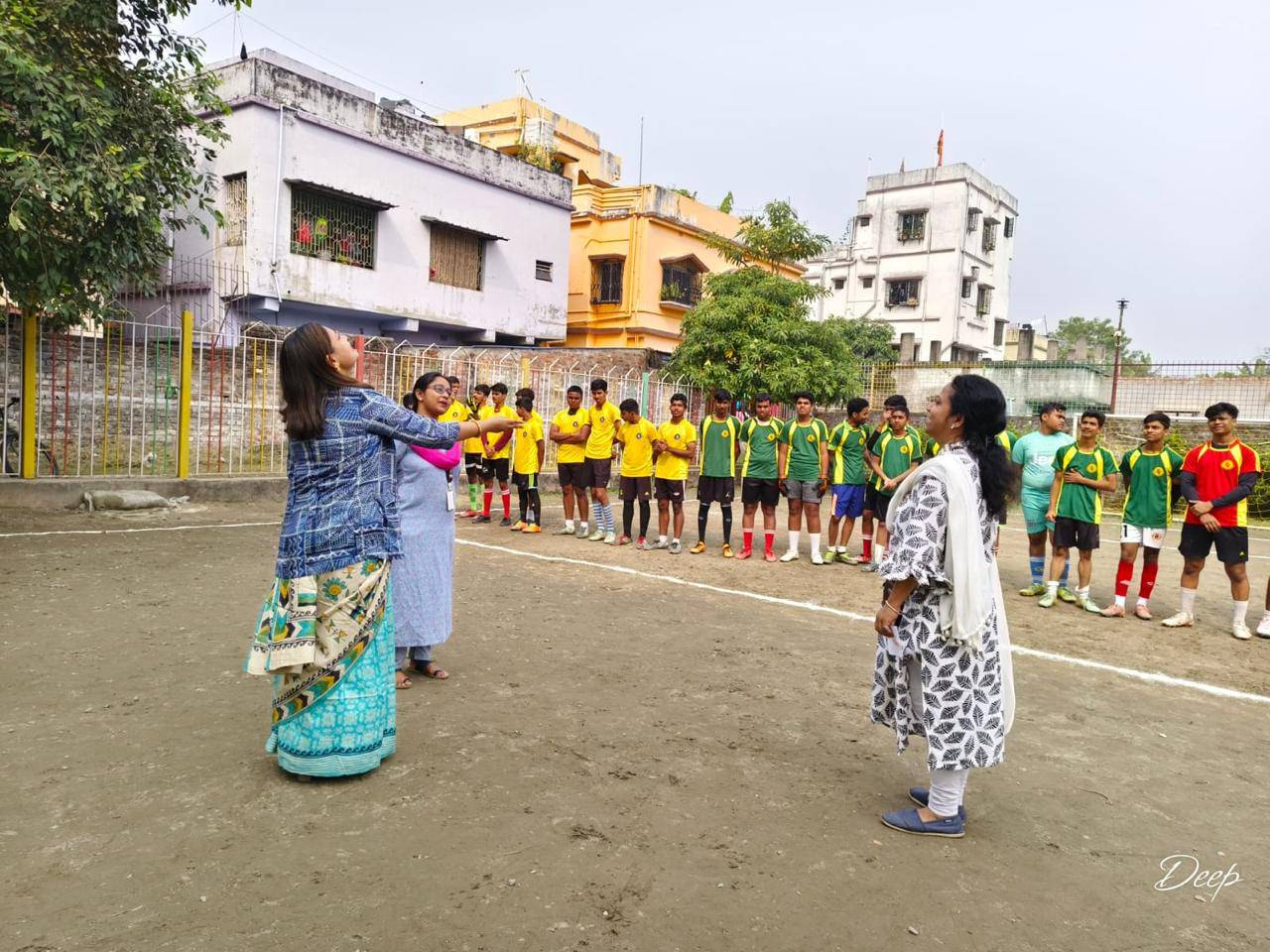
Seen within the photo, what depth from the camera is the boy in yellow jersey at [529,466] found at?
10648mm

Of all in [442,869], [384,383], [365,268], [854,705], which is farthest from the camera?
[365,268]

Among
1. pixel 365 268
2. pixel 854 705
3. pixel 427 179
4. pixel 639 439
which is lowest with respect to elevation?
pixel 854 705

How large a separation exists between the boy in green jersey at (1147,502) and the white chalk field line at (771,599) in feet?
6.08

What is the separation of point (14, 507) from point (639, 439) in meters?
6.97

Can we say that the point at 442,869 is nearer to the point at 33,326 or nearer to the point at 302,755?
the point at 302,755

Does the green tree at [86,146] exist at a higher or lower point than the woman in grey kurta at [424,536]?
higher

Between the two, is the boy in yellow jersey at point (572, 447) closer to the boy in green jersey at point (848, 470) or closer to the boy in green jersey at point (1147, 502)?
the boy in green jersey at point (848, 470)

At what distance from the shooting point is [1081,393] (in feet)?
78.9

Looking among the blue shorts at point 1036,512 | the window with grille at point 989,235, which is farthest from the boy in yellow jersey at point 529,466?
the window with grille at point 989,235

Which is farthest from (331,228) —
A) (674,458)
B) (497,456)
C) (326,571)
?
(326,571)

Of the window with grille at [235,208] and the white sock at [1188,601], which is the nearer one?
the white sock at [1188,601]

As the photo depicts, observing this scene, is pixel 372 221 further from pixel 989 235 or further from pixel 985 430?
pixel 989 235

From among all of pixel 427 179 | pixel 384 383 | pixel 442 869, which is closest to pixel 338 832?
pixel 442 869

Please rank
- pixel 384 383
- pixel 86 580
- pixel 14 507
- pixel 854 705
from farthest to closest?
1. pixel 384 383
2. pixel 14 507
3. pixel 86 580
4. pixel 854 705
